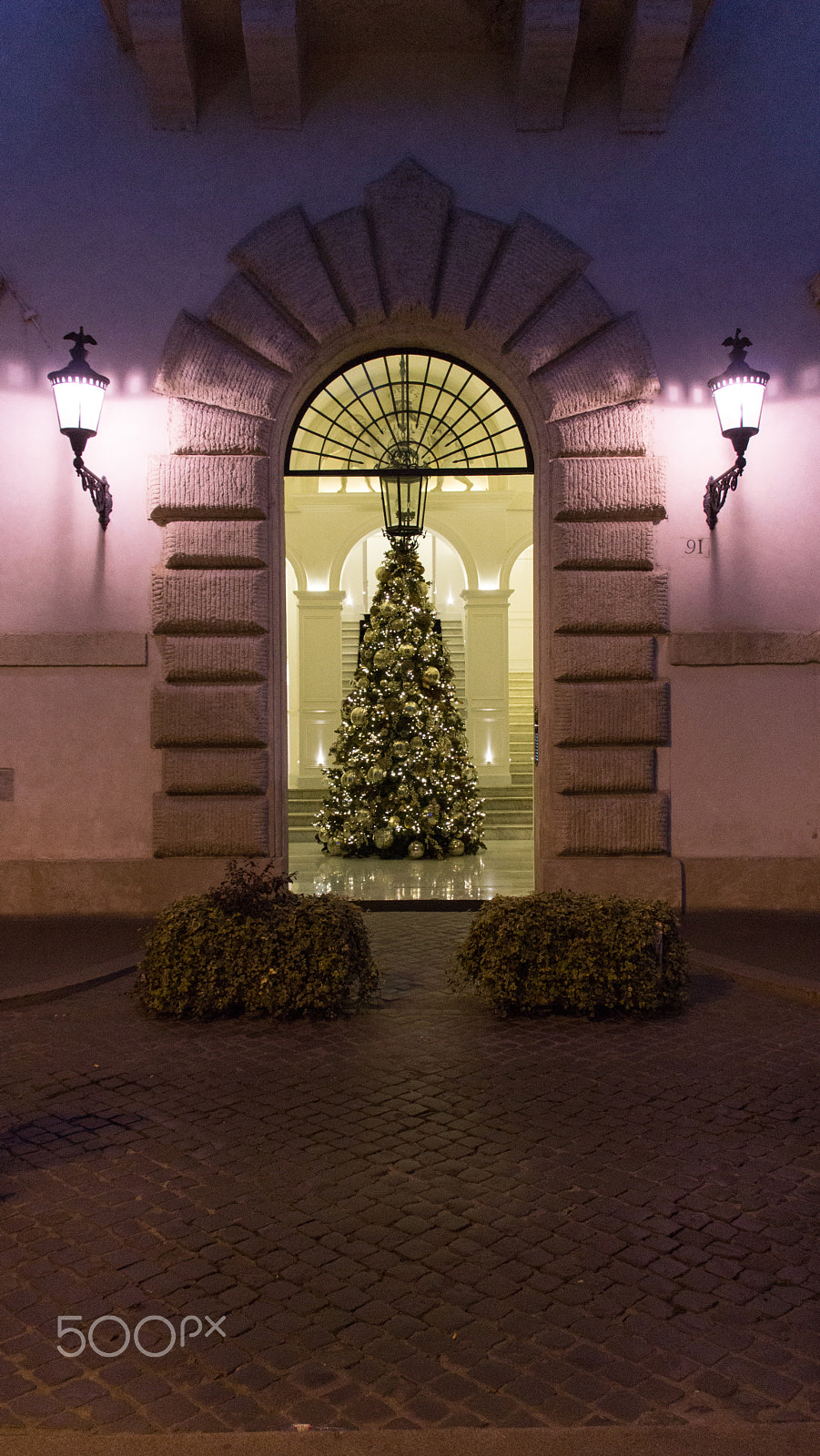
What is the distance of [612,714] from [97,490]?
188 inches

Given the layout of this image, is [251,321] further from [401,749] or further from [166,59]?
[401,749]

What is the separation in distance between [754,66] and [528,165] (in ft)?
7.16

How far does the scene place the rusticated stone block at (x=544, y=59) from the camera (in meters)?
9.12

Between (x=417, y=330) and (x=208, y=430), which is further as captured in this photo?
(x=417, y=330)

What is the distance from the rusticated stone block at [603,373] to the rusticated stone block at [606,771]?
9.75 ft

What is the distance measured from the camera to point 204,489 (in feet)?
31.3

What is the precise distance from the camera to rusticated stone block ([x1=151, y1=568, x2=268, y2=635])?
9539 mm

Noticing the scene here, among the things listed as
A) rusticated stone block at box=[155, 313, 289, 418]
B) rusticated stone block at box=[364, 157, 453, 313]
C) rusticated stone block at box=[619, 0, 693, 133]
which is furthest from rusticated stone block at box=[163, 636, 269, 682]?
rusticated stone block at box=[619, 0, 693, 133]

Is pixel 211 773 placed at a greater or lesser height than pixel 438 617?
lesser

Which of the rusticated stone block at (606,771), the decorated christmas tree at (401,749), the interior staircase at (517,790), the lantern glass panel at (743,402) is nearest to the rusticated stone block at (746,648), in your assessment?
the rusticated stone block at (606,771)

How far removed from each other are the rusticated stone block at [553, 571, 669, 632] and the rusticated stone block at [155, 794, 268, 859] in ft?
10.3

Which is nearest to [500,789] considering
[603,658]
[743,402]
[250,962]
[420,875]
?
[420,875]

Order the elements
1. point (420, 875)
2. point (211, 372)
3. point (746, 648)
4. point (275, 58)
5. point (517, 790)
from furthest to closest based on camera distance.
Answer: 1. point (517, 790)
2. point (420, 875)
3. point (746, 648)
4. point (211, 372)
5. point (275, 58)

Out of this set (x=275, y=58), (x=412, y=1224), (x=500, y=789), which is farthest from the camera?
(x=500, y=789)
